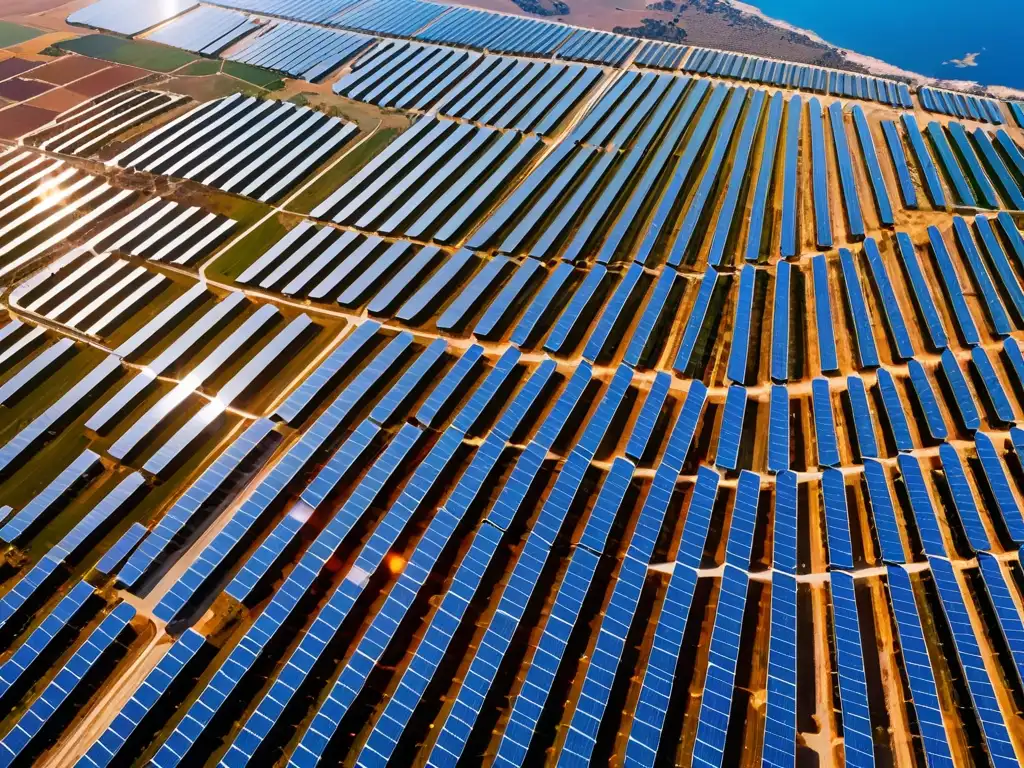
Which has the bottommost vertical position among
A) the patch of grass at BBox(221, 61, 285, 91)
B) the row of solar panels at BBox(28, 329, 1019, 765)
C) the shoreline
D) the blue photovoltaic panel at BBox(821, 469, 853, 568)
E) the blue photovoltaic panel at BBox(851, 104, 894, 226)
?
the row of solar panels at BBox(28, 329, 1019, 765)

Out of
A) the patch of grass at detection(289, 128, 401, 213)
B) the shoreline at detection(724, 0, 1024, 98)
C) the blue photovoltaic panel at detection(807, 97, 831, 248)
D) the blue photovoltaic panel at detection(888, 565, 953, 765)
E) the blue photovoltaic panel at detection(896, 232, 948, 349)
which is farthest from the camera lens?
the shoreline at detection(724, 0, 1024, 98)

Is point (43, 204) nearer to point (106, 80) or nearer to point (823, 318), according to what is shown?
point (106, 80)

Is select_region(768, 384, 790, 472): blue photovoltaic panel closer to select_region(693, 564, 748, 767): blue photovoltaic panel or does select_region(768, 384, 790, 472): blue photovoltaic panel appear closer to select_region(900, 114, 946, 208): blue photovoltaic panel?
select_region(693, 564, 748, 767): blue photovoltaic panel

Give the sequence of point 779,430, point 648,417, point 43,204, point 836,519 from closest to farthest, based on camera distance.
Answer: point 836,519, point 779,430, point 648,417, point 43,204

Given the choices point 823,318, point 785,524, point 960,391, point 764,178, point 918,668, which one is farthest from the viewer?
point 764,178

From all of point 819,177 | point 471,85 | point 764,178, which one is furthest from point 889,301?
point 471,85

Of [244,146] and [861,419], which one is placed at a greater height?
[244,146]

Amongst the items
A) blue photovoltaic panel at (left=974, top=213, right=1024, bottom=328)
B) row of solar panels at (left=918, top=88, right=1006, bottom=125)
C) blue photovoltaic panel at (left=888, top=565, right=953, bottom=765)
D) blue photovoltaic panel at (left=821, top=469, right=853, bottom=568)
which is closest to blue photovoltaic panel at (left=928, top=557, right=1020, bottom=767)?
blue photovoltaic panel at (left=888, top=565, right=953, bottom=765)
